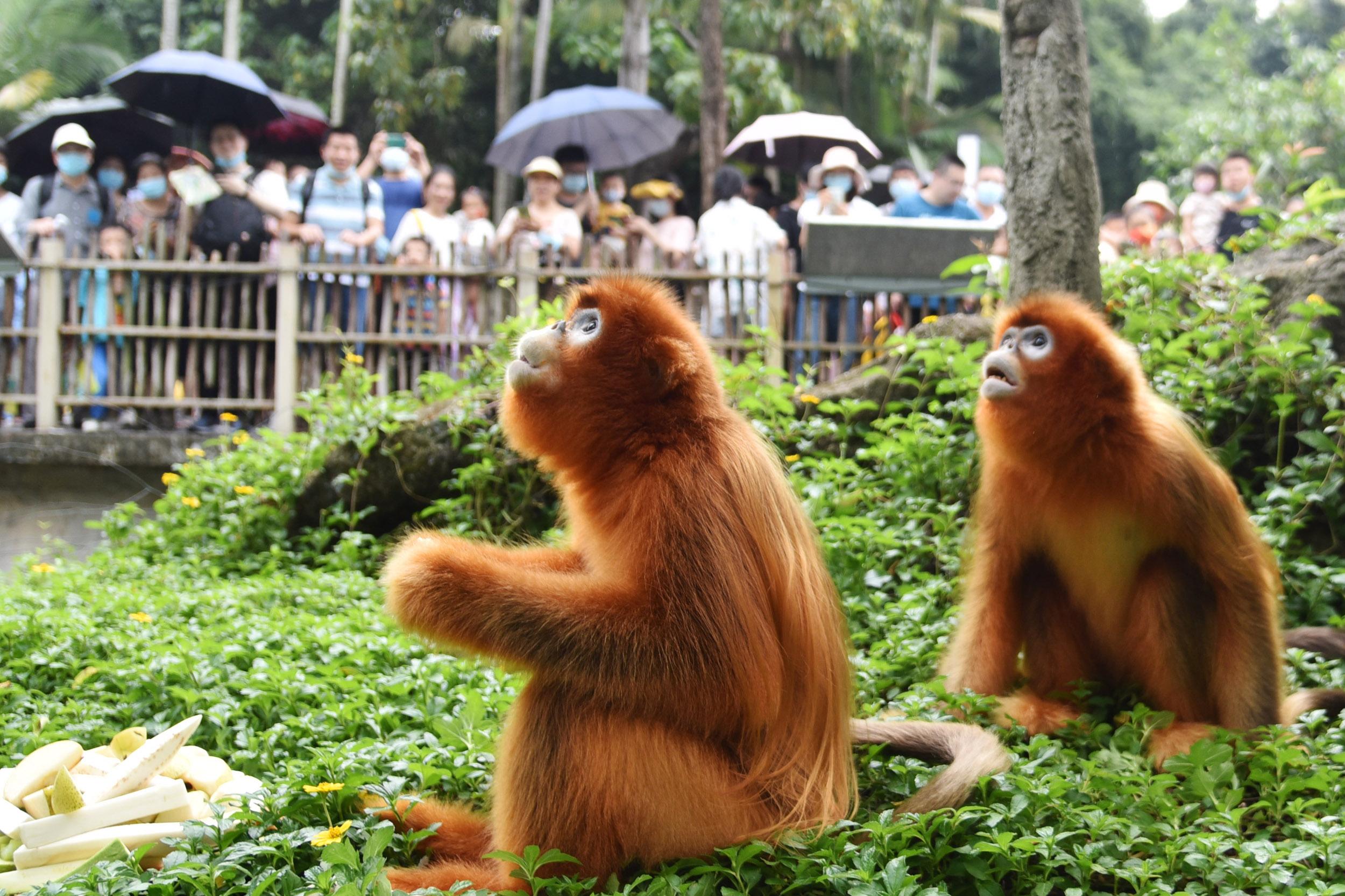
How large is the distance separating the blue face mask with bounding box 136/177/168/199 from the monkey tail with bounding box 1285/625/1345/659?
9.86m

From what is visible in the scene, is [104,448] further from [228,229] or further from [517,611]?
[517,611]

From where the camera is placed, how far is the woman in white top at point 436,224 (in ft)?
33.4

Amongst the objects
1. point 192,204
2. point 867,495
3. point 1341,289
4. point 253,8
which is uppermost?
point 253,8

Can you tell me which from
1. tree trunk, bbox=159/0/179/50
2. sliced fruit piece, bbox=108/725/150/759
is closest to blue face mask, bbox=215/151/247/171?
sliced fruit piece, bbox=108/725/150/759

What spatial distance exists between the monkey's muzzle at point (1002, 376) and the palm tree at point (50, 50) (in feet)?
83.0

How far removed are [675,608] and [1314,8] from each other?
137 feet

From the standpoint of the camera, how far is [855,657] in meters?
4.44

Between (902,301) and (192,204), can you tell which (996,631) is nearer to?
(902,301)

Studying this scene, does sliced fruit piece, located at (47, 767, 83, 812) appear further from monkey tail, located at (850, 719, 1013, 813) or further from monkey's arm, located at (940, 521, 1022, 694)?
monkey's arm, located at (940, 521, 1022, 694)

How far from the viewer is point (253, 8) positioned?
2583 cm

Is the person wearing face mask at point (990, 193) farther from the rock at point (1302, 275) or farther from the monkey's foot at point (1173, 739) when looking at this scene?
the monkey's foot at point (1173, 739)

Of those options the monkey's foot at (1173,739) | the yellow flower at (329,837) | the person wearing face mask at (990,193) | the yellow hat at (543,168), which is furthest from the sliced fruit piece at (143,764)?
the person wearing face mask at (990,193)

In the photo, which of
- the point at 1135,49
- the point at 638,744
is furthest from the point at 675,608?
the point at 1135,49

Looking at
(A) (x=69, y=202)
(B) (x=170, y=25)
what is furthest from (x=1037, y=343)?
(B) (x=170, y=25)
